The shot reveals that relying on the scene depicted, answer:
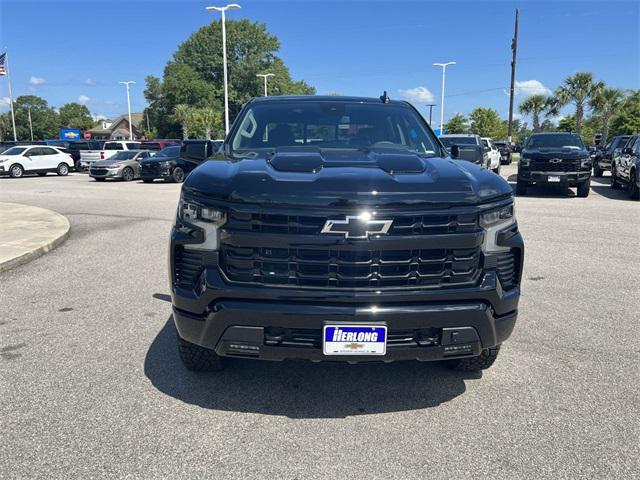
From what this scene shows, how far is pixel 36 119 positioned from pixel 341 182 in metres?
134

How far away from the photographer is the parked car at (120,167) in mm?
23922

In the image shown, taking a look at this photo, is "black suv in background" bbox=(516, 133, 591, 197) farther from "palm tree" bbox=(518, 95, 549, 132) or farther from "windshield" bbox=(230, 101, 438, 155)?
"palm tree" bbox=(518, 95, 549, 132)

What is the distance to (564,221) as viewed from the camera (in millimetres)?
10984

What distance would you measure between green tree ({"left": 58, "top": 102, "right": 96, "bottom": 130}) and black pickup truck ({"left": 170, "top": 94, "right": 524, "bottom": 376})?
5177 inches

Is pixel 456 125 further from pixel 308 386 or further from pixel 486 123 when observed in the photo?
pixel 308 386

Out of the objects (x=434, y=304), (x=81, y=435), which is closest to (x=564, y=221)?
(x=434, y=304)

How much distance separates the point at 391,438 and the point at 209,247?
146cm

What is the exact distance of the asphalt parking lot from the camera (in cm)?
266

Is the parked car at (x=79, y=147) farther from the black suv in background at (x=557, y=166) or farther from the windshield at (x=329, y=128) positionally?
the windshield at (x=329, y=128)

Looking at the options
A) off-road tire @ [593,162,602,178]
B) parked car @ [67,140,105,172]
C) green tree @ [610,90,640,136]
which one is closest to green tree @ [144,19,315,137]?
parked car @ [67,140,105,172]

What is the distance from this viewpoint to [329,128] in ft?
14.1

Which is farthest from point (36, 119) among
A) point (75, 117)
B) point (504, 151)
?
point (504, 151)

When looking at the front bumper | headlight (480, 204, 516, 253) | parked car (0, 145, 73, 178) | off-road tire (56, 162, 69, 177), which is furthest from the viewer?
off-road tire (56, 162, 69, 177)

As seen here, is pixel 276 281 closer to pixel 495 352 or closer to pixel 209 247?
pixel 209 247
